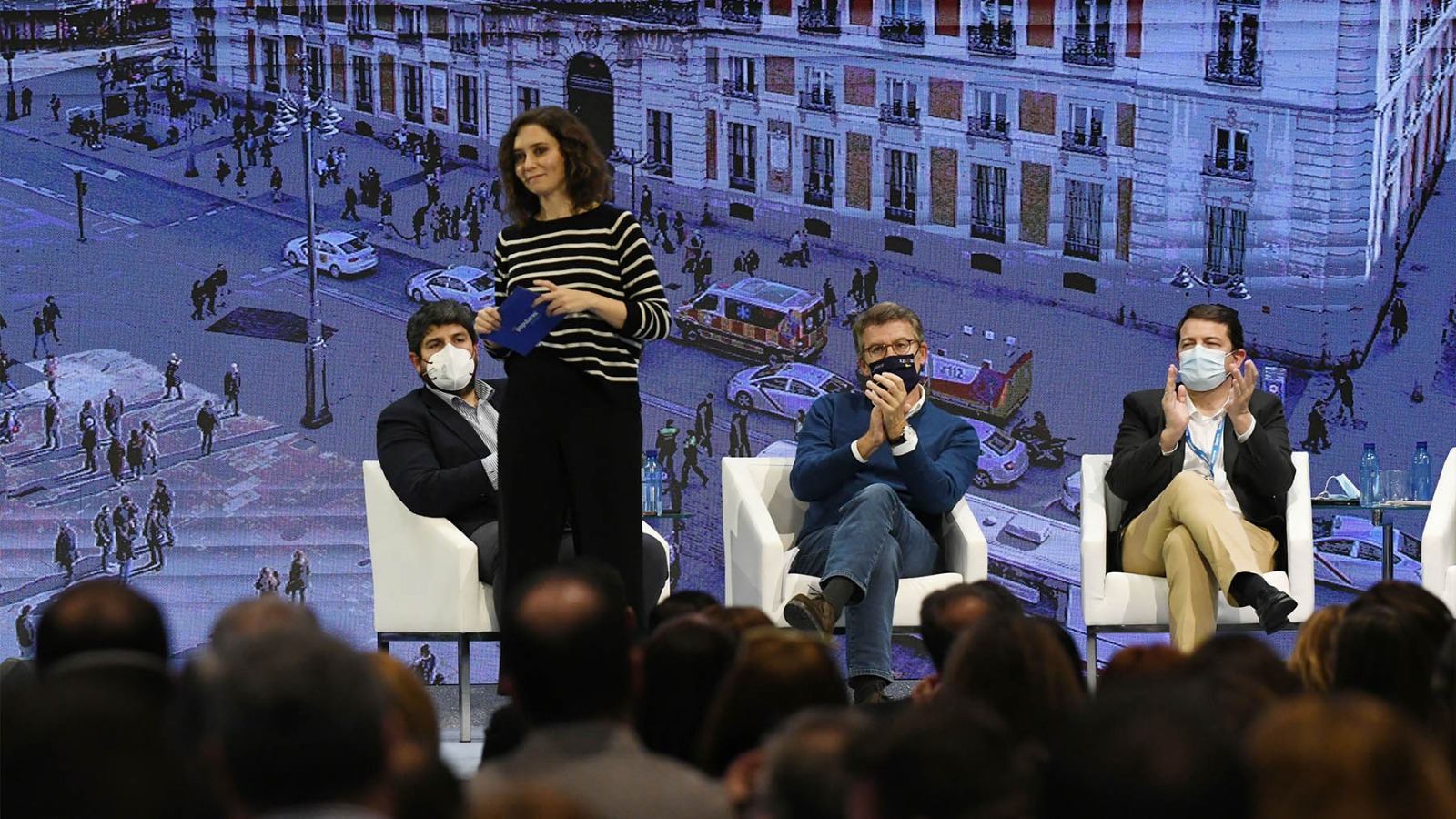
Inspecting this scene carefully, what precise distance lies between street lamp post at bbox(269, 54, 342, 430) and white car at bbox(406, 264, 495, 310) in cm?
36

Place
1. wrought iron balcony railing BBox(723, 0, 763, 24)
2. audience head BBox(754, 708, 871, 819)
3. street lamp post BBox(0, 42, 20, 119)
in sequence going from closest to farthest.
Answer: audience head BBox(754, 708, 871, 819), wrought iron balcony railing BBox(723, 0, 763, 24), street lamp post BBox(0, 42, 20, 119)

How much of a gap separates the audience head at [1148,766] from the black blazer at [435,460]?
3.11 meters

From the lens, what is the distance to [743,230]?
6.40m

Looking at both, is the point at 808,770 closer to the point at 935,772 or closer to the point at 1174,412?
the point at 935,772

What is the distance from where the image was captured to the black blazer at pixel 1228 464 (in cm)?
484

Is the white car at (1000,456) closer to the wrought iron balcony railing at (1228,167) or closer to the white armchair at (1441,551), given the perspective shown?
the wrought iron balcony railing at (1228,167)

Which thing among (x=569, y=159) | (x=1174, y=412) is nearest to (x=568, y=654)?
(x=569, y=159)

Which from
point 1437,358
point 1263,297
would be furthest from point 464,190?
point 1437,358

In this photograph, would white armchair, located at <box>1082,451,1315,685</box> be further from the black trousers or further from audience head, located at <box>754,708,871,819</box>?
audience head, located at <box>754,708,871,819</box>

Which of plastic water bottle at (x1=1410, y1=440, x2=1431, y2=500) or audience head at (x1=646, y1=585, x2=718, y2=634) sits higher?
audience head at (x1=646, y1=585, x2=718, y2=634)

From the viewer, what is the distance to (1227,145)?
19.9 ft

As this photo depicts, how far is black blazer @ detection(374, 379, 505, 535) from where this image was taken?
15.8 feet

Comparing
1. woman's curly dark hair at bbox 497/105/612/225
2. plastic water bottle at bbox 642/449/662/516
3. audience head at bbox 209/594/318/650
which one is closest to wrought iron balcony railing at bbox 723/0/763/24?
plastic water bottle at bbox 642/449/662/516

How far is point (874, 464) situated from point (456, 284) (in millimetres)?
2147
